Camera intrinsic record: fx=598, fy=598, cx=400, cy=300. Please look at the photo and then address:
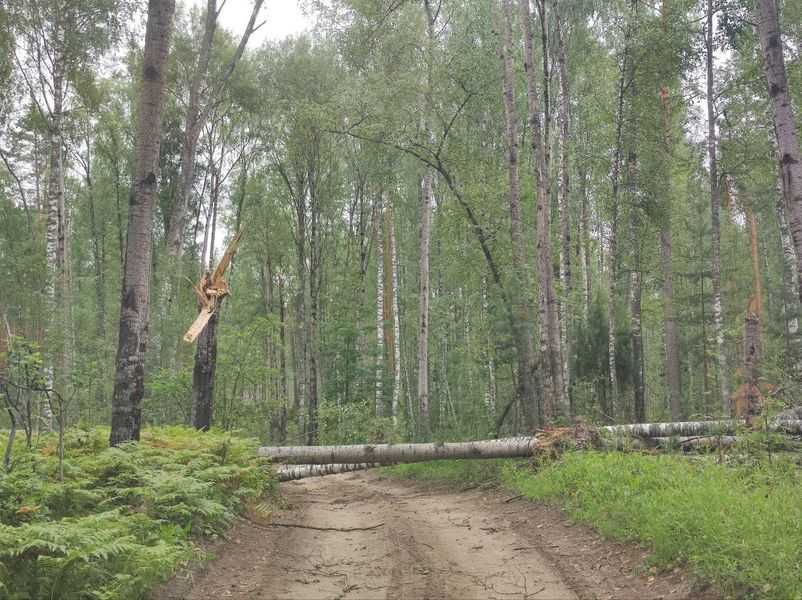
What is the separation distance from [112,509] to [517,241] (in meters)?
9.70

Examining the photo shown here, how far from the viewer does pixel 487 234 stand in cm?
1480

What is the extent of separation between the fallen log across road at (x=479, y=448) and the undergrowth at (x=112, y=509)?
2086mm

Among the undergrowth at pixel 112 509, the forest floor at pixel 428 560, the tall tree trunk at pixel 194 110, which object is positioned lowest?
the forest floor at pixel 428 560

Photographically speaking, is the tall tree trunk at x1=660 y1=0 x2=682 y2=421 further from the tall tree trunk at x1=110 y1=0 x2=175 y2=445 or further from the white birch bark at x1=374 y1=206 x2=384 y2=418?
the tall tree trunk at x1=110 y1=0 x2=175 y2=445

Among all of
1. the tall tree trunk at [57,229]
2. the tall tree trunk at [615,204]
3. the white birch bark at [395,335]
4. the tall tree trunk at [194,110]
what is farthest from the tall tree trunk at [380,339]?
the tall tree trunk at [57,229]

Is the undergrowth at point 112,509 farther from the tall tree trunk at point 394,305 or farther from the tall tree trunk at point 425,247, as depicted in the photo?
the tall tree trunk at point 394,305

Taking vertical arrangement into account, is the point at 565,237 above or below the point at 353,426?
above

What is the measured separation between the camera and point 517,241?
43.1 feet

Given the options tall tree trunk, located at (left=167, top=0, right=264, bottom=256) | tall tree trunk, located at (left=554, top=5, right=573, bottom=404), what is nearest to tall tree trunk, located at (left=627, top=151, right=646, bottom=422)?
tall tree trunk, located at (left=554, top=5, right=573, bottom=404)

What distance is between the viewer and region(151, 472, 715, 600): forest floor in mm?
4938

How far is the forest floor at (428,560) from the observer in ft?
16.2

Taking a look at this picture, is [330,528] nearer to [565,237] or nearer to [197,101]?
[565,237]

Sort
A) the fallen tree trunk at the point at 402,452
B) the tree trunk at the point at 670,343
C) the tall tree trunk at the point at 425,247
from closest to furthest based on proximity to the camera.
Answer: the fallen tree trunk at the point at 402,452 → the tall tree trunk at the point at 425,247 → the tree trunk at the point at 670,343

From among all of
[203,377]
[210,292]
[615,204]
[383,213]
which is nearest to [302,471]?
[203,377]
